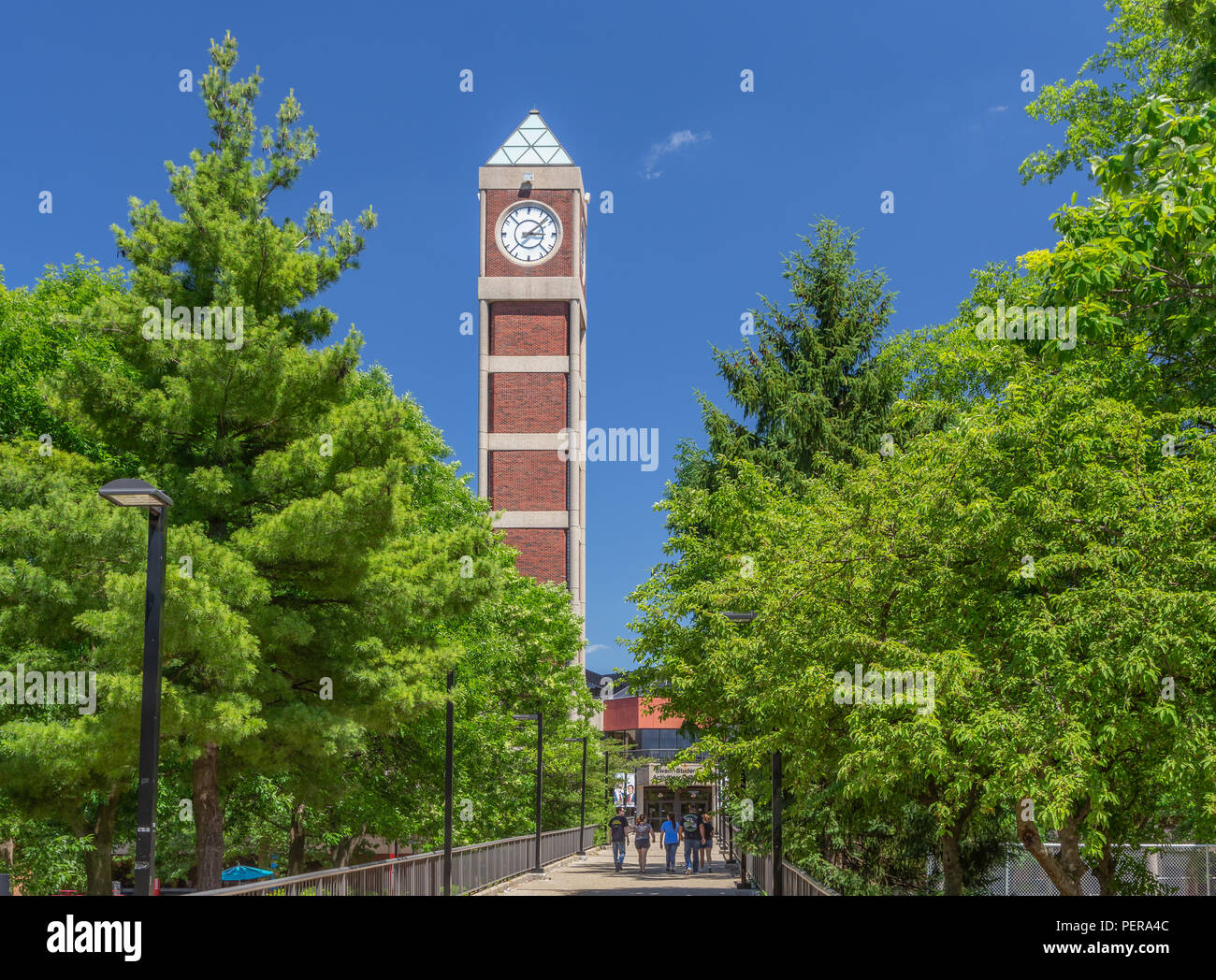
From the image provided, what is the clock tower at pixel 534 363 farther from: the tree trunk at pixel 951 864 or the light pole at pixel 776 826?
the tree trunk at pixel 951 864

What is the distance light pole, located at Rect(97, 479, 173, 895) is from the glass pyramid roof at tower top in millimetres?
71787

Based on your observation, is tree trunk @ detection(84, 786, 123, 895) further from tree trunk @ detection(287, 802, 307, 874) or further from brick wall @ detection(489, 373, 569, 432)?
brick wall @ detection(489, 373, 569, 432)

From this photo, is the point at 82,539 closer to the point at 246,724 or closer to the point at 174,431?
the point at 174,431

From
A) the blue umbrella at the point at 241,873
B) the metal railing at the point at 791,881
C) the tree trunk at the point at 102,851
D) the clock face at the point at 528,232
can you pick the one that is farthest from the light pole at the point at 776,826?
the clock face at the point at 528,232

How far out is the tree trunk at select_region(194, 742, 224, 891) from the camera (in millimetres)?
17719

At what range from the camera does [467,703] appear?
29.8 m
